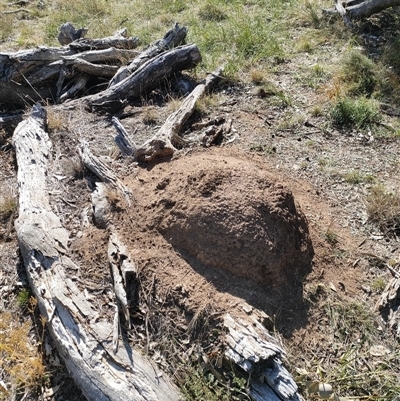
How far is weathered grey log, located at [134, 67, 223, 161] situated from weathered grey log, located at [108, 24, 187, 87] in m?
0.93

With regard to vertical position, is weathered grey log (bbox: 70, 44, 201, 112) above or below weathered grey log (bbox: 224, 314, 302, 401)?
above

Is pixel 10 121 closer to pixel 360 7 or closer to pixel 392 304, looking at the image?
pixel 392 304

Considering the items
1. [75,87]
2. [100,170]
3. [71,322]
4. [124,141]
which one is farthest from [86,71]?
[71,322]

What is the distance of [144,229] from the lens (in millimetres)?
3789

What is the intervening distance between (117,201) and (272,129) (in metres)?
2.30

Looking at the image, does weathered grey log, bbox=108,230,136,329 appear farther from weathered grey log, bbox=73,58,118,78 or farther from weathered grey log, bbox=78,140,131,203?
weathered grey log, bbox=73,58,118,78

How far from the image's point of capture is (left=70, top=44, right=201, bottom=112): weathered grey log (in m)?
5.95

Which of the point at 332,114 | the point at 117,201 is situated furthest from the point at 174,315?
the point at 332,114

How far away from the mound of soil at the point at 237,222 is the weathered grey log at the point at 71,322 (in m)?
0.82

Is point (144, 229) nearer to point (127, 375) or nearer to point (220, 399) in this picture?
point (127, 375)

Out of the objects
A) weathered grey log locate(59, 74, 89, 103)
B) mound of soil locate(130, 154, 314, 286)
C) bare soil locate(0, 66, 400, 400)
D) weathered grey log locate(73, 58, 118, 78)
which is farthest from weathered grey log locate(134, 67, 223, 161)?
weathered grey log locate(59, 74, 89, 103)

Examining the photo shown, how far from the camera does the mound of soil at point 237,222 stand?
3.38 meters

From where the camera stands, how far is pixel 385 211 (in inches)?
164

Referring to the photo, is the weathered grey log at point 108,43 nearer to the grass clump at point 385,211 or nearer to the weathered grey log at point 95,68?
the weathered grey log at point 95,68
